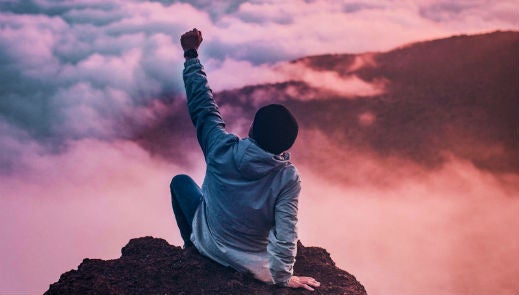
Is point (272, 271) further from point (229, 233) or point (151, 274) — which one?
point (151, 274)

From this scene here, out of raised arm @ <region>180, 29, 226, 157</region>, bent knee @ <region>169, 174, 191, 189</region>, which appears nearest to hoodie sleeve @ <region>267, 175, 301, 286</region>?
raised arm @ <region>180, 29, 226, 157</region>

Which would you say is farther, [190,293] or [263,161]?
[190,293]

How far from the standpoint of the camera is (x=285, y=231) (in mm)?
2695

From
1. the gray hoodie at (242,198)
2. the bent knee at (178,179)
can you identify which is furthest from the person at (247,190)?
the bent knee at (178,179)

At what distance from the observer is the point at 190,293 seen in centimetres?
286

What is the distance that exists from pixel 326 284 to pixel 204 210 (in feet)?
2.96

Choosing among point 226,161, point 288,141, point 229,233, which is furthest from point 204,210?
point 288,141

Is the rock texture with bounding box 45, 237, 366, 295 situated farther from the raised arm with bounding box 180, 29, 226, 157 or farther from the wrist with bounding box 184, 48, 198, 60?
the wrist with bounding box 184, 48, 198, 60

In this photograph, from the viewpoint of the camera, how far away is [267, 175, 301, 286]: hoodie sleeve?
2.70m

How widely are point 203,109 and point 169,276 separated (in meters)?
1.02

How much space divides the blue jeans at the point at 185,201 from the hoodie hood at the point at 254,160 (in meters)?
0.59

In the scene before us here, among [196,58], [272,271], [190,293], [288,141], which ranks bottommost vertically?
[190,293]

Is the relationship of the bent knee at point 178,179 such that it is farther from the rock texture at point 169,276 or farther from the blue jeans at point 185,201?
the rock texture at point 169,276

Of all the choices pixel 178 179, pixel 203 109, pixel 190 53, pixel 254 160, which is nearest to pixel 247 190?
pixel 254 160
